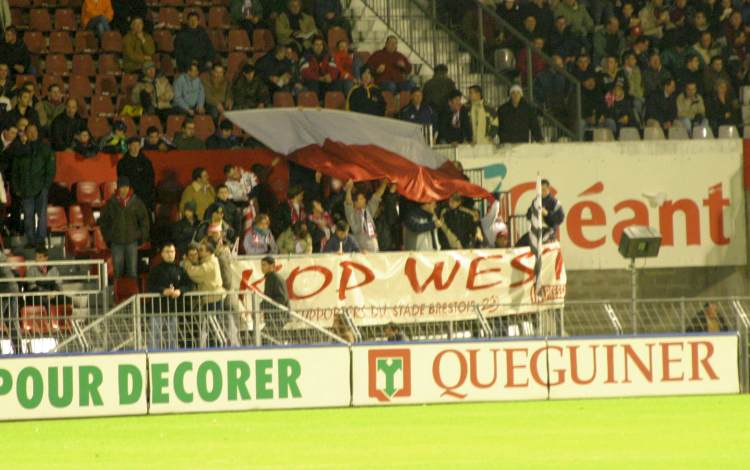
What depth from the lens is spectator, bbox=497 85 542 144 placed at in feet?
83.8

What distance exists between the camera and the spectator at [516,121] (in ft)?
83.8

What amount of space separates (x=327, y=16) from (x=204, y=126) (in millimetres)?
3120

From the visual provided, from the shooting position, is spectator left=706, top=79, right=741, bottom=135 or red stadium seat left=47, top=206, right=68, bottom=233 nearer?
red stadium seat left=47, top=206, right=68, bottom=233

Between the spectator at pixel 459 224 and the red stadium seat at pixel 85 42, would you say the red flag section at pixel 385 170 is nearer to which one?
the spectator at pixel 459 224

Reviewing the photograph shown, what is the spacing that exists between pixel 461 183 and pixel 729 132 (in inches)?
210

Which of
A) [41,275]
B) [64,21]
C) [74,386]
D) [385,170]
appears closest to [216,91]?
[64,21]

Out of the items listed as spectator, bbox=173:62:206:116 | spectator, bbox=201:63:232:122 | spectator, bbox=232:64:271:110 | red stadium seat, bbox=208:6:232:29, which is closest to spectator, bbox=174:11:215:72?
spectator, bbox=201:63:232:122

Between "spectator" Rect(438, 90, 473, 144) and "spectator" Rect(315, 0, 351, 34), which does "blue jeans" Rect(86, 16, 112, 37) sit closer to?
"spectator" Rect(315, 0, 351, 34)

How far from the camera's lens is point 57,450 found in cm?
1523

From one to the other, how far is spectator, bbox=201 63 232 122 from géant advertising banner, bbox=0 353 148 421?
307 inches

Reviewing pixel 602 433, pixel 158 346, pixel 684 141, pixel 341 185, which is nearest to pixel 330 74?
pixel 341 185

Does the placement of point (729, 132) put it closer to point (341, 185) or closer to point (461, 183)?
point (461, 183)

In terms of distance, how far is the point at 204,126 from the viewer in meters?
25.2

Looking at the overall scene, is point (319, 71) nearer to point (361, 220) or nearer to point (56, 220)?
point (361, 220)
